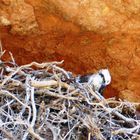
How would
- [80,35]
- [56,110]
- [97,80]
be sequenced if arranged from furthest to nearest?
[80,35]
[97,80]
[56,110]

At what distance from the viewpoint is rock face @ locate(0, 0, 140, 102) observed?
6.45ft

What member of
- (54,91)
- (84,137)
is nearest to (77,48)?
(54,91)

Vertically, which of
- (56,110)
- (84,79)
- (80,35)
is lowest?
(56,110)

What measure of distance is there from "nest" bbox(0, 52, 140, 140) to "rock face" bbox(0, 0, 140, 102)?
0.85 ft

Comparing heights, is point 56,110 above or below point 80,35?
below

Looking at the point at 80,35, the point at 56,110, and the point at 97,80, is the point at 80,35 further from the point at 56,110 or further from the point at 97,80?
the point at 56,110

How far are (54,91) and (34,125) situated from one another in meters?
0.16

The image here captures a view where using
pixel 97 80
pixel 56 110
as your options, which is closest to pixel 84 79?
pixel 97 80

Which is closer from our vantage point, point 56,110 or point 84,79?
point 56,110

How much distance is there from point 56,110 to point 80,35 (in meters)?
0.42

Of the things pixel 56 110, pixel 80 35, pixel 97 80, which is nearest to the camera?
pixel 56 110

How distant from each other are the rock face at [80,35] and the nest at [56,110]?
0.26m

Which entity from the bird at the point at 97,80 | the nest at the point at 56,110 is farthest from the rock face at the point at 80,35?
the nest at the point at 56,110

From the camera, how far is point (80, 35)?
2.05m
